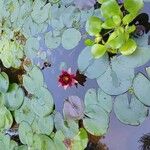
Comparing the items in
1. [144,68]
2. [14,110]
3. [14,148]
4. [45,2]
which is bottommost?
[14,148]

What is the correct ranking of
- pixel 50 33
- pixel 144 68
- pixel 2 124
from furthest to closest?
pixel 2 124
pixel 50 33
pixel 144 68

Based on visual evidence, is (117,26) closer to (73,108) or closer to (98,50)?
(98,50)

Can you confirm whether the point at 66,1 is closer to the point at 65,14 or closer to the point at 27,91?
the point at 65,14

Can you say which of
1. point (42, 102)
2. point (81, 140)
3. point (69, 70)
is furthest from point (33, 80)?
point (81, 140)

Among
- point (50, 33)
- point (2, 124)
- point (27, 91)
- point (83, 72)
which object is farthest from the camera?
point (2, 124)

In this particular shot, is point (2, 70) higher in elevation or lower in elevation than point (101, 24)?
lower

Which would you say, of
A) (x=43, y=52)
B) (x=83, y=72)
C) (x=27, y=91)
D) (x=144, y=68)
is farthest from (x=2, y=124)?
(x=144, y=68)
